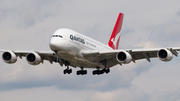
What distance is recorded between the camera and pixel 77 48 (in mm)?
43594

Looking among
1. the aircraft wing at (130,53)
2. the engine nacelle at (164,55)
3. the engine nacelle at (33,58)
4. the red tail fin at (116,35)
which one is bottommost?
the engine nacelle at (164,55)

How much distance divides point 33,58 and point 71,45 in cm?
675

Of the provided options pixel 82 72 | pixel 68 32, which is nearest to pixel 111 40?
pixel 82 72

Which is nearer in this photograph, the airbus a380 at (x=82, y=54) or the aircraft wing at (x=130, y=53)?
the airbus a380 at (x=82, y=54)

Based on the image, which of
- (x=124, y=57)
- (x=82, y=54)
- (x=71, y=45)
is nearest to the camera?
(x=71, y=45)

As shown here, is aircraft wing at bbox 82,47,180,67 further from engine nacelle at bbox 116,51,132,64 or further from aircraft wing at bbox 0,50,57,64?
aircraft wing at bbox 0,50,57,64

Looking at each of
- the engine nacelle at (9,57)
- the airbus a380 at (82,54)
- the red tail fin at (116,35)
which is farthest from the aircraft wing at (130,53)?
the red tail fin at (116,35)

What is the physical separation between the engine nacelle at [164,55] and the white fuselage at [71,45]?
889 centimetres

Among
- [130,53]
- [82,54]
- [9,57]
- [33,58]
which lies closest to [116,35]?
[130,53]

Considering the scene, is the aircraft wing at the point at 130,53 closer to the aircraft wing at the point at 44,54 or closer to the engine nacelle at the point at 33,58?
the aircraft wing at the point at 44,54

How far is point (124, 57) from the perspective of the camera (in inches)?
1727

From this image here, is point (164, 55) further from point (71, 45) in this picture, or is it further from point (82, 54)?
point (71, 45)

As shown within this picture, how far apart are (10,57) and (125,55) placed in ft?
48.6

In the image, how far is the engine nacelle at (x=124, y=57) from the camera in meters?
43.2
